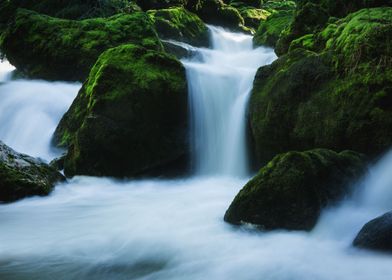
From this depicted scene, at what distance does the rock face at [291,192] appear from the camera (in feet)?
16.2

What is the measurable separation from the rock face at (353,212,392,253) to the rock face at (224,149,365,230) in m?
0.69

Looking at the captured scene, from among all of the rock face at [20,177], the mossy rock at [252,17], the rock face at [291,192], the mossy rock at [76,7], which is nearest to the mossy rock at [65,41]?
the mossy rock at [76,7]

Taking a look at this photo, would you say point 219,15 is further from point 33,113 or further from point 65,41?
point 33,113

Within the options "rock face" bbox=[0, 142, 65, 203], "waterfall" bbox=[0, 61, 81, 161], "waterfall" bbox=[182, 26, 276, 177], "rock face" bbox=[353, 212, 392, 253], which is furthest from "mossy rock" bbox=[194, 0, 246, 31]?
"rock face" bbox=[353, 212, 392, 253]

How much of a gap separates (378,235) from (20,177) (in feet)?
17.1

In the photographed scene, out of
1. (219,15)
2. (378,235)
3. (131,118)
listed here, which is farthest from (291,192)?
(219,15)

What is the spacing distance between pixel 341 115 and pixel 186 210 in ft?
8.64

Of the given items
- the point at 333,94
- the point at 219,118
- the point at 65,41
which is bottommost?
the point at 219,118

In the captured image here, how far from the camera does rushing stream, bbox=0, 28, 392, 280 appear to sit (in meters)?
4.18

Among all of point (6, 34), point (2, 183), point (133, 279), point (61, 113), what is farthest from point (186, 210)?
point (6, 34)

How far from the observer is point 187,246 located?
191 inches

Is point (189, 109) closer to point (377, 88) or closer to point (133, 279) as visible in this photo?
point (377, 88)

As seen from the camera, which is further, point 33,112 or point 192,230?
point 33,112

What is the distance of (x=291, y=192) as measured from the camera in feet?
16.2
